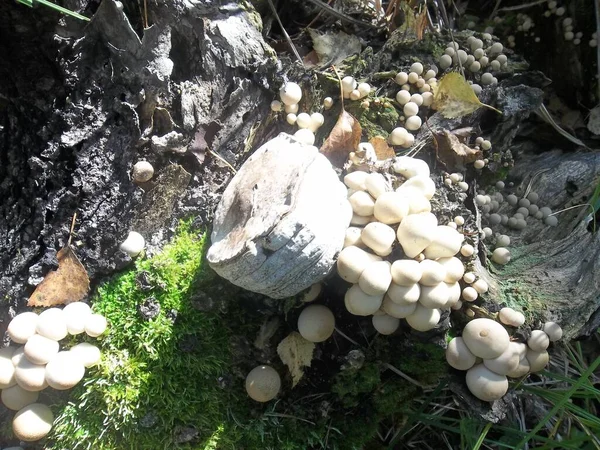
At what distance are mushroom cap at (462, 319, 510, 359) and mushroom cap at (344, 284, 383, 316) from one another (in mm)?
522

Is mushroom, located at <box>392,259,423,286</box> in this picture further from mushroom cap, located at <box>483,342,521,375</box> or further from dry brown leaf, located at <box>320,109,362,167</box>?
dry brown leaf, located at <box>320,109,362,167</box>

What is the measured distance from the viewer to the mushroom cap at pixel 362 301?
2299mm

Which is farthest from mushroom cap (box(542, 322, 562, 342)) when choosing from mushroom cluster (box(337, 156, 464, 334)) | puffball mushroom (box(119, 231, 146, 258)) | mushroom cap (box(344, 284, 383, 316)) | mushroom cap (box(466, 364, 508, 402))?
puffball mushroom (box(119, 231, 146, 258))

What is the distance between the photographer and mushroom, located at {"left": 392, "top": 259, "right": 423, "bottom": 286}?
87.6 inches

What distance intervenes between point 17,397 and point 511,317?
266cm

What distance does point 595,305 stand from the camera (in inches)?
105

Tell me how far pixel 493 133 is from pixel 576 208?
0.96 m

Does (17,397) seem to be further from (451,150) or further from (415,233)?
(451,150)

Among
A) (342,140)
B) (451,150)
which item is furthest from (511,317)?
(342,140)

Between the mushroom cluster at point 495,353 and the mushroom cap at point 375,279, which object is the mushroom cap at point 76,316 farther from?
the mushroom cluster at point 495,353

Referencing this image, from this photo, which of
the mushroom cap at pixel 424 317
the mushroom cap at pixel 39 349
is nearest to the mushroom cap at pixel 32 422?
the mushroom cap at pixel 39 349

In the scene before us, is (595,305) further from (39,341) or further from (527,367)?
(39,341)

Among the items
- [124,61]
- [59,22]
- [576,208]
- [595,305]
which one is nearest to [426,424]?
[595,305]

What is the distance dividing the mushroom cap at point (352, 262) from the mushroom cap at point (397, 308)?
210 millimetres
